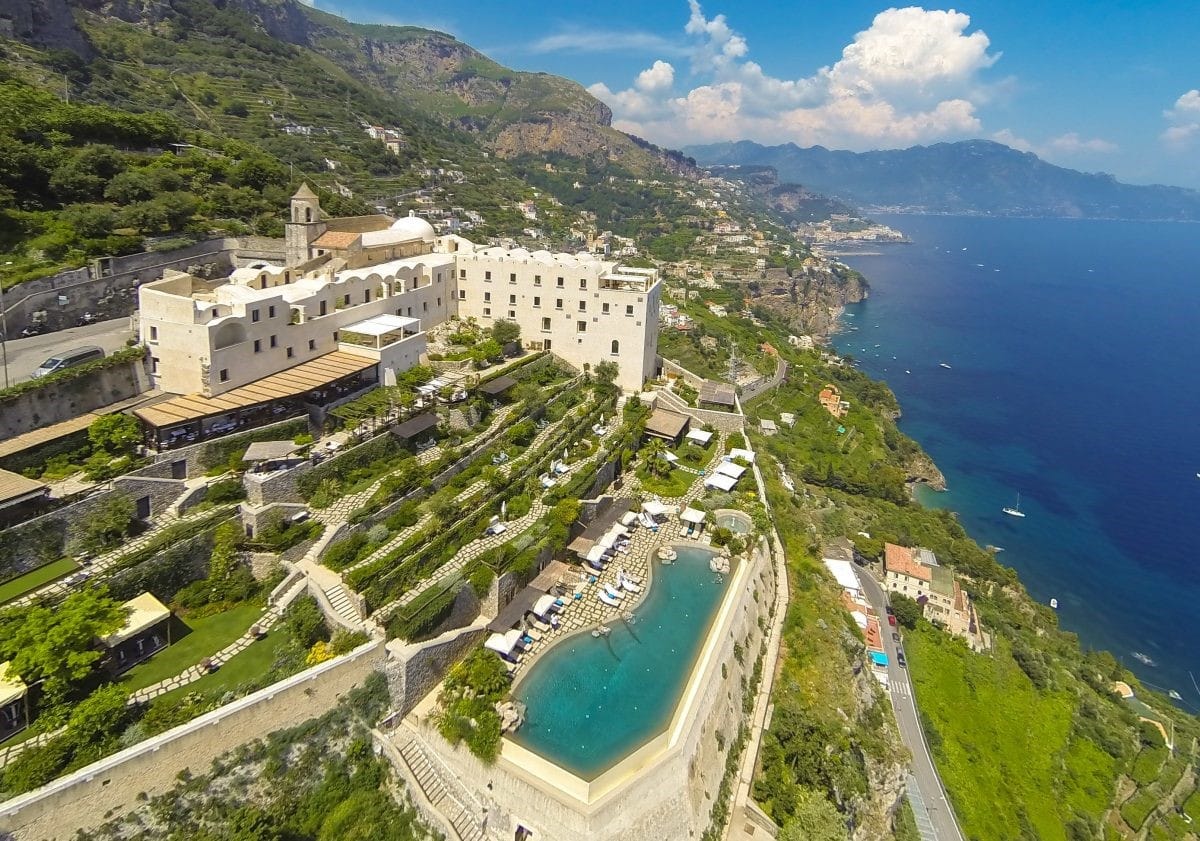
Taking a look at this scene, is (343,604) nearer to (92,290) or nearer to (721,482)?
(92,290)

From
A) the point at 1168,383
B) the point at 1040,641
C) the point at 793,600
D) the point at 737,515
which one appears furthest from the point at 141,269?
the point at 1168,383

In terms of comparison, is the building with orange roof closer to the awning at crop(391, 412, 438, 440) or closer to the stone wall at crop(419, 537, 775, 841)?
the awning at crop(391, 412, 438, 440)

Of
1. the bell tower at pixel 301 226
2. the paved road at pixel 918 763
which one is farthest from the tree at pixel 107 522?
the paved road at pixel 918 763

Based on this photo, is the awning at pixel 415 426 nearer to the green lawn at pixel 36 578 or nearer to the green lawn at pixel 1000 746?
the green lawn at pixel 36 578

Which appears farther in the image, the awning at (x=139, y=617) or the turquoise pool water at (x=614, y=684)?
the turquoise pool water at (x=614, y=684)

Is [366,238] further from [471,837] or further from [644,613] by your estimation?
[471,837]

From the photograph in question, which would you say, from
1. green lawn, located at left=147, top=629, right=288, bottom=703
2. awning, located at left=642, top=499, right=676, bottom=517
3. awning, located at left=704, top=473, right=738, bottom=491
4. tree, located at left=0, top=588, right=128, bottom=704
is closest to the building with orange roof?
awning, located at left=704, top=473, right=738, bottom=491
